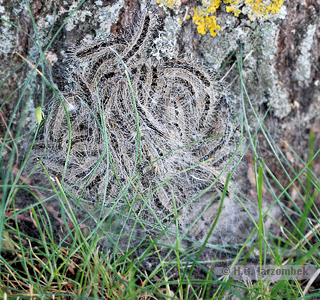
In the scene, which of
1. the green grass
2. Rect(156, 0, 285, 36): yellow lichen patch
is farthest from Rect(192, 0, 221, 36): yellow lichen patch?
the green grass

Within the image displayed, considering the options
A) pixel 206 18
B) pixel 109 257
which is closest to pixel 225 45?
pixel 206 18

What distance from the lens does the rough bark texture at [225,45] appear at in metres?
1.77

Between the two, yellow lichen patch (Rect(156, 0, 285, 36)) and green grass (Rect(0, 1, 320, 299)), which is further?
yellow lichen patch (Rect(156, 0, 285, 36))

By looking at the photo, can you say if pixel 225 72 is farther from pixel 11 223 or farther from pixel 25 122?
pixel 11 223

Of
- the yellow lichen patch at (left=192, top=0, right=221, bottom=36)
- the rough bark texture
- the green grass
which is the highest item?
the yellow lichen patch at (left=192, top=0, right=221, bottom=36)

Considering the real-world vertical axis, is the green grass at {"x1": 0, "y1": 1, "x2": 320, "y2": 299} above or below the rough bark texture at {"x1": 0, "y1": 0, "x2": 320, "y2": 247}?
below

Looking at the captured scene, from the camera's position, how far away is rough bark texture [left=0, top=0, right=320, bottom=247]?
69.9 inches

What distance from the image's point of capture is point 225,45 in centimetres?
192

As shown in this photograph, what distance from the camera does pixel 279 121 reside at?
2.19m

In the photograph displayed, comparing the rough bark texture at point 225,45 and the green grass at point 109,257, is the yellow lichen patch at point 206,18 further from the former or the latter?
the green grass at point 109,257

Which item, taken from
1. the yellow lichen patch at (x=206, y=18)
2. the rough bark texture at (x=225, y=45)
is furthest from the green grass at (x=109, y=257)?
the yellow lichen patch at (x=206, y=18)

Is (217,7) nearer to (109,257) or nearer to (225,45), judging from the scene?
(225,45)

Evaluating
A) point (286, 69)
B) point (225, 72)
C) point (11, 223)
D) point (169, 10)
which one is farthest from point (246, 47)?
point (11, 223)

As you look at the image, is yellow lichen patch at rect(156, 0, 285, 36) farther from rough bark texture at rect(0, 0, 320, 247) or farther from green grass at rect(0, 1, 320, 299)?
green grass at rect(0, 1, 320, 299)
